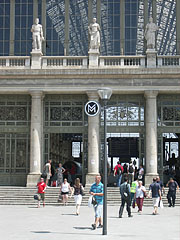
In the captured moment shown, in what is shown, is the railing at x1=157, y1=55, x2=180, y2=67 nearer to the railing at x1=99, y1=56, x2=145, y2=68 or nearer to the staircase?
the railing at x1=99, y1=56, x2=145, y2=68

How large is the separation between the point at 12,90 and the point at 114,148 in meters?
14.7

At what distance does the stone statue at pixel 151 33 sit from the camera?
101 ft

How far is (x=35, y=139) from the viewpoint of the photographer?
101ft

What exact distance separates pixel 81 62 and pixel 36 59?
3.03 m

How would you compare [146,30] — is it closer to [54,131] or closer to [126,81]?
[126,81]

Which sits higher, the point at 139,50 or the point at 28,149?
the point at 139,50

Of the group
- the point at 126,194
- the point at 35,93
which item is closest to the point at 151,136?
the point at 35,93

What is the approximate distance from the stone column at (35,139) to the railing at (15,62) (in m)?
2.04

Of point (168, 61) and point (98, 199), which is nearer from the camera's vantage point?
point (98, 199)

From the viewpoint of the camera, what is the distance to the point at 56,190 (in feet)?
95.8

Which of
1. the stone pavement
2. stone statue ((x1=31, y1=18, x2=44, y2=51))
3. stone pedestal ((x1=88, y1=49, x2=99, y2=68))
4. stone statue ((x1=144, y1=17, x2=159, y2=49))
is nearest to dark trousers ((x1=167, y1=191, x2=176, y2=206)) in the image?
the stone pavement

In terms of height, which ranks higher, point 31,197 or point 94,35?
point 94,35

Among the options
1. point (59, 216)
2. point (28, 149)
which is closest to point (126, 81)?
point (28, 149)

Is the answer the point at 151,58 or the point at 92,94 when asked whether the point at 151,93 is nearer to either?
the point at 151,58
